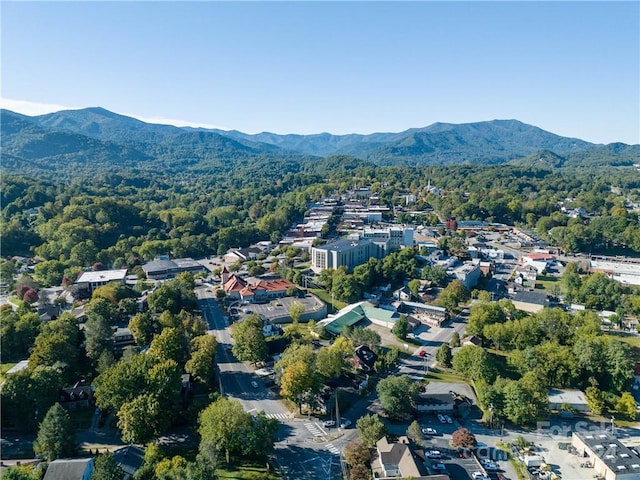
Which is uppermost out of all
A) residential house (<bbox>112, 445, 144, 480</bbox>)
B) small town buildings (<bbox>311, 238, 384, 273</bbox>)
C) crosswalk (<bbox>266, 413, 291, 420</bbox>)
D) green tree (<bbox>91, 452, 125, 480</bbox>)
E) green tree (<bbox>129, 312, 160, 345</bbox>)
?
small town buildings (<bbox>311, 238, 384, 273</bbox>)

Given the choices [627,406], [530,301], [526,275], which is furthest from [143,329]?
[526,275]

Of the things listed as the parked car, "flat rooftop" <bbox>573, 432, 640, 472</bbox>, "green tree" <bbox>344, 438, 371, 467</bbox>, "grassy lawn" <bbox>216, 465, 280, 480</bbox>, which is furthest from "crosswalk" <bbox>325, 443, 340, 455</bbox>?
"flat rooftop" <bbox>573, 432, 640, 472</bbox>

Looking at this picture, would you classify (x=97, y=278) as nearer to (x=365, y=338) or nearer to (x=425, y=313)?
(x=365, y=338)

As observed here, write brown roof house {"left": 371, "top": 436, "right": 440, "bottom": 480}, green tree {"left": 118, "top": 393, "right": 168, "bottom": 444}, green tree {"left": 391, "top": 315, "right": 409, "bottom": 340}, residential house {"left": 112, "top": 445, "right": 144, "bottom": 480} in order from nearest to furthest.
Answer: brown roof house {"left": 371, "top": 436, "right": 440, "bottom": 480}, residential house {"left": 112, "top": 445, "right": 144, "bottom": 480}, green tree {"left": 118, "top": 393, "right": 168, "bottom": 444}, green tree {"left": 391, "top": 315, "right": 409, "bottom": 340}

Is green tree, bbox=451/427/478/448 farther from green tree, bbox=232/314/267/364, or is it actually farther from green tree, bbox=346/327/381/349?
green tree, bbox=232/314/267/364

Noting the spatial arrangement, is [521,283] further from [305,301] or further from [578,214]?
[578,214]
